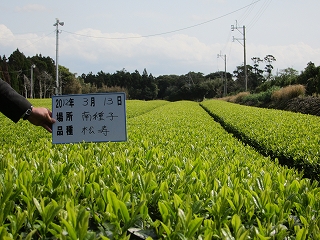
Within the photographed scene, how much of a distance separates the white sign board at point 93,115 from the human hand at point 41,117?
0.24 m

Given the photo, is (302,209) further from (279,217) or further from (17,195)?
(17,195)

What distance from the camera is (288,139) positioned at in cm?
671

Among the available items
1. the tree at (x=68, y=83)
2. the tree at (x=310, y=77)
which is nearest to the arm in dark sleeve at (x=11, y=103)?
the tree at (x=310, y=77)

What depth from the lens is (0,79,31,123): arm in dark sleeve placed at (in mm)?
2731

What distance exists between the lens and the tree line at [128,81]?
6244 cm

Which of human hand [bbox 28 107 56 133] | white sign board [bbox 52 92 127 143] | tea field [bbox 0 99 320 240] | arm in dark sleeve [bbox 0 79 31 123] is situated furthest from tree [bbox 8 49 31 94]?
tea field [bbox 0 99 320 240]

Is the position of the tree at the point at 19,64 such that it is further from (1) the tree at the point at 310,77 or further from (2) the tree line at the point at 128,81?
(1) the tree at the point at 310,77

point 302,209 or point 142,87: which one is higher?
point 142,87

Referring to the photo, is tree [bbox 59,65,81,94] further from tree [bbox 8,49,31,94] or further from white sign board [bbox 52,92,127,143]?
white sign board [bbox 52,92,127,143]

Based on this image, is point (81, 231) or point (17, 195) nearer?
point (81, 231)

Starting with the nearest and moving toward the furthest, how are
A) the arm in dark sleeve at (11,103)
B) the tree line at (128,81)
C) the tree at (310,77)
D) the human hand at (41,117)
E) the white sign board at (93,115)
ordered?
the arm in dark sleeve at (11,103) < the human hand at (41,117) < the white sign board at (93,115) < the tree at (310,77) < the tree line at (128,81)

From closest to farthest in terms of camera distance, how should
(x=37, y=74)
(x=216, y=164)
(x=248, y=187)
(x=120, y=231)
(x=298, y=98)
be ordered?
(x=120, y=231) → (x=248, y=187) → (x=216, y=164) → (x=298, y=98) → (x=37, y=74)

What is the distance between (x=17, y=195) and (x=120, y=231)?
663 millimetres

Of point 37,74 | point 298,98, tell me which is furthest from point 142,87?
point 298,98
